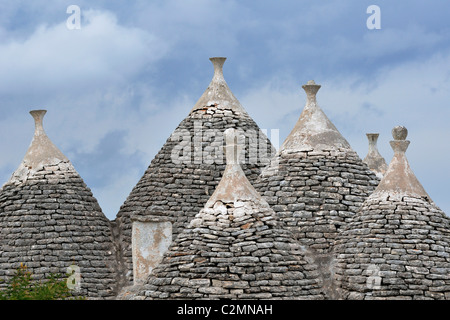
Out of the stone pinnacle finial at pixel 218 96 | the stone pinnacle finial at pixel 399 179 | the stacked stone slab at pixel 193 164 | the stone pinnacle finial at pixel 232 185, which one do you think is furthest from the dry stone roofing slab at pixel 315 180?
the stone pinnacle finial at pixel 218 96

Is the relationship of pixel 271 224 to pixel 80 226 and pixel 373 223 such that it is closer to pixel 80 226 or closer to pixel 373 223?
pixel 373 223

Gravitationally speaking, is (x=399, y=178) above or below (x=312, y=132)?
below

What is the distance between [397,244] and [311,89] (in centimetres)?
443

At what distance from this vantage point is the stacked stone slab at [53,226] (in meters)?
24.6

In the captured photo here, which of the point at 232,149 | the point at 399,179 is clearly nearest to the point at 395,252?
the point at 399,179

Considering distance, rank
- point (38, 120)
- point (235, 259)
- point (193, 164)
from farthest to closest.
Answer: point (38, 120) → point (193, 164) → point (235, 259)

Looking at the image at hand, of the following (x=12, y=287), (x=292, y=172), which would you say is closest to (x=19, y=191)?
(x=12, y=287)

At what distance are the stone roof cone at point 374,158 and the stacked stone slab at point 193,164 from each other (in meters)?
5.82

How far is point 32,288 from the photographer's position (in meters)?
Result: 23.1

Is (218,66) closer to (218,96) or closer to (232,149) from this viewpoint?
(218,96)

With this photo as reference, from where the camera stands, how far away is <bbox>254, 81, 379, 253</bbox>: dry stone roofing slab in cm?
2366

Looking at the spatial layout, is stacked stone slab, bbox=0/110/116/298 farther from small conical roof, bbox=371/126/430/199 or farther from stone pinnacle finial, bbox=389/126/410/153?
stone pinnacle finial, bbox=389/126/410/153

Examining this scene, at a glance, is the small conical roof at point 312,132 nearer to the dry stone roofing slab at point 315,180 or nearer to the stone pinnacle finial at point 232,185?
the dry stone roofing slab at point 315,180

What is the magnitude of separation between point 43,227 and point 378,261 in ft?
23.0
